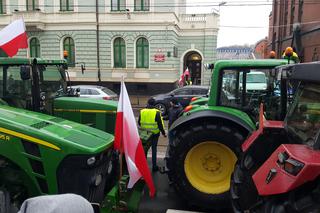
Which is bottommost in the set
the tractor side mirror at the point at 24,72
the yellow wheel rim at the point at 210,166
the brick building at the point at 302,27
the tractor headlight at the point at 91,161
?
the yellow wheel rim at the point at 210,166

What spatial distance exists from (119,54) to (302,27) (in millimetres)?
13636

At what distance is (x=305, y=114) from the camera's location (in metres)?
3.24

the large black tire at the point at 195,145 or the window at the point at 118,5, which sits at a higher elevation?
the window at the point at 118,5

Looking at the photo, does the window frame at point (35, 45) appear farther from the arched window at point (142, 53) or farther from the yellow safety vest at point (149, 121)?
the yellow safety vest at point (149, 121)

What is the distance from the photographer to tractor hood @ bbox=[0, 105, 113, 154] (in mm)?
3723

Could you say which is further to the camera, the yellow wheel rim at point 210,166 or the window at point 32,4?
the window at point 32,4

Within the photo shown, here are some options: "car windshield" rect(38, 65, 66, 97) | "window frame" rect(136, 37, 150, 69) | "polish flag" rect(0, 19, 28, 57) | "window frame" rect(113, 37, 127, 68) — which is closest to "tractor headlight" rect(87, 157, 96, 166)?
"car windshield" rect(38, 65, 66, 97)

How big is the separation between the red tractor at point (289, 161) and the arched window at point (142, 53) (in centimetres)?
2086

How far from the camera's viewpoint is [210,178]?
211 inches

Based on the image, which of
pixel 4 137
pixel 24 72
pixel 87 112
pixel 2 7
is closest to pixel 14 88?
pixel 24 72

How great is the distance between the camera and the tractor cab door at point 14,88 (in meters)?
5.35

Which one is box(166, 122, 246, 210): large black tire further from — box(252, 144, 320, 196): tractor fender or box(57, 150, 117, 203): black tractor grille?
box(252, 144, 320, 196): tractor fender

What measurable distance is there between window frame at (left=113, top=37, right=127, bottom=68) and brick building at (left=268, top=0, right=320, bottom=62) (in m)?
11.9

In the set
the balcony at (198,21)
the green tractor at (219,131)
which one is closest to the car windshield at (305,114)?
the green tractor at (219,131)
